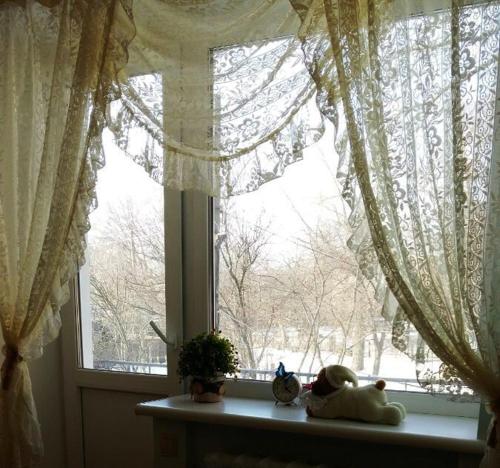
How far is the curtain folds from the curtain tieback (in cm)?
114

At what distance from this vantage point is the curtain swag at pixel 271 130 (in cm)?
125

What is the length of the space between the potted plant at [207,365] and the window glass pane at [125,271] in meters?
0.28

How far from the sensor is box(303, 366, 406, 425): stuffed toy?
4.73ft

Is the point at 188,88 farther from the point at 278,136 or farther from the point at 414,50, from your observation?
the point at 414,50

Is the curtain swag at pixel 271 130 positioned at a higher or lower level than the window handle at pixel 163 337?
higher

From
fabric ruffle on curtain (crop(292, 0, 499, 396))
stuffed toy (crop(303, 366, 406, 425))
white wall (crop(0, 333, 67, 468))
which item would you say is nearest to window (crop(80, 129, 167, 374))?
white wall (crop(0, 333, 67, 468))

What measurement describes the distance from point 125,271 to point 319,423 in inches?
35.9

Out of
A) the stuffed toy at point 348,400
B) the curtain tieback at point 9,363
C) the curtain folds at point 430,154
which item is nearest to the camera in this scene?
the curtain folds at point 430,154

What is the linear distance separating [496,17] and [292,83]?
490 mm

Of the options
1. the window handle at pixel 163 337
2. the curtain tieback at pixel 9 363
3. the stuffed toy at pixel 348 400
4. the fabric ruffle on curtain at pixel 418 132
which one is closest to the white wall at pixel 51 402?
the curtain tieback at pixel 9 363

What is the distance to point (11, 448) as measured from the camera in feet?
5.83

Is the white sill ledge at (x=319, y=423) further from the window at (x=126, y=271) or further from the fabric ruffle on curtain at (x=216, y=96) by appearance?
the fabric ruffle on curtain at (x=216, y=96)

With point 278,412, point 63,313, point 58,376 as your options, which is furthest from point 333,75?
point 58,376

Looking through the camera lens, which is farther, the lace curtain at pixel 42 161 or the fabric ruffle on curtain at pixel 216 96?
the lace curtain at pixel 42 161
